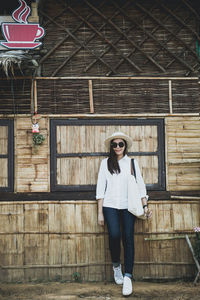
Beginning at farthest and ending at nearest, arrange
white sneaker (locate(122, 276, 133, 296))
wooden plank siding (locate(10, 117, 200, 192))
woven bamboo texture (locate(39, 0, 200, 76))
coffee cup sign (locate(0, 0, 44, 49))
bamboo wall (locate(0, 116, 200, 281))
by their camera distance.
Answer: woven bamboo texture (locate(39, 0, 200, 76)), wooden plank siding (locate(10, 117, 200, 192)), bamboo wall (locate(0, 116, 200, 281)), coffee cup sign (locate(0, 0, 44, 49)), white sneaker (locate(122, 276, 133, 296))

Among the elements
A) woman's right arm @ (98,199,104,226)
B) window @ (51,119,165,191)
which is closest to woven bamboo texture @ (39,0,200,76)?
window @ (51,119,165,191)

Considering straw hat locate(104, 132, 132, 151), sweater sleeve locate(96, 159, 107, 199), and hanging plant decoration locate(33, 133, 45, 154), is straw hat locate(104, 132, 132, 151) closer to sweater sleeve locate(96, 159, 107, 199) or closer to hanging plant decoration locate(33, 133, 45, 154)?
sweater sleeve locate(96, 159, 107, 199)

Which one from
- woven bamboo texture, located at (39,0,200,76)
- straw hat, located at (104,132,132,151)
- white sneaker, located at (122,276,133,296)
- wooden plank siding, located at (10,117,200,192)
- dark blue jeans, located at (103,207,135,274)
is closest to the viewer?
white sneaker, located at (122,276,133,296)

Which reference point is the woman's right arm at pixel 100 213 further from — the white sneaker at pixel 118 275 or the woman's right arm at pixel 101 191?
the white sneaker at pixel 118 275

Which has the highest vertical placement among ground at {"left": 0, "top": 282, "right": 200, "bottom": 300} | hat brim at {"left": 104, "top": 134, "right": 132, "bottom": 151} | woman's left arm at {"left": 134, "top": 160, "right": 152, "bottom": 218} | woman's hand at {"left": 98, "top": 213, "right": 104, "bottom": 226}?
hat brim at {"left": 104, "top": 134, "right": 132, "bottom": 151}

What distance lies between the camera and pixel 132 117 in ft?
17.8

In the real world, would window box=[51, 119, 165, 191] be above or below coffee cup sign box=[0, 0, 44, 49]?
below

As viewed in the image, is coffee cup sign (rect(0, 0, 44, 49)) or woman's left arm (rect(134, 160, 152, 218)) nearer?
coffee cup sign (rect(0, 0, 44, 49))

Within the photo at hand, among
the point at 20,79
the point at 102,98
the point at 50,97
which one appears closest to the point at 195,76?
the point at 102,98

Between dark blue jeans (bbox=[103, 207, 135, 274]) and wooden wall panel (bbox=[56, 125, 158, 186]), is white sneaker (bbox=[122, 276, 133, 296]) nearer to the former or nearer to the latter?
dark blue jeans (bbox=[103, 207, 135, 274])

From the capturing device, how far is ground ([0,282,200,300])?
448cm

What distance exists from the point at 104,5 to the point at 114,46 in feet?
2.57

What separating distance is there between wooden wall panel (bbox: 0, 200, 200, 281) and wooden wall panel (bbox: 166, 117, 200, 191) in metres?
0.35

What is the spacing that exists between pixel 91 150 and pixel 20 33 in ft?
7.06
